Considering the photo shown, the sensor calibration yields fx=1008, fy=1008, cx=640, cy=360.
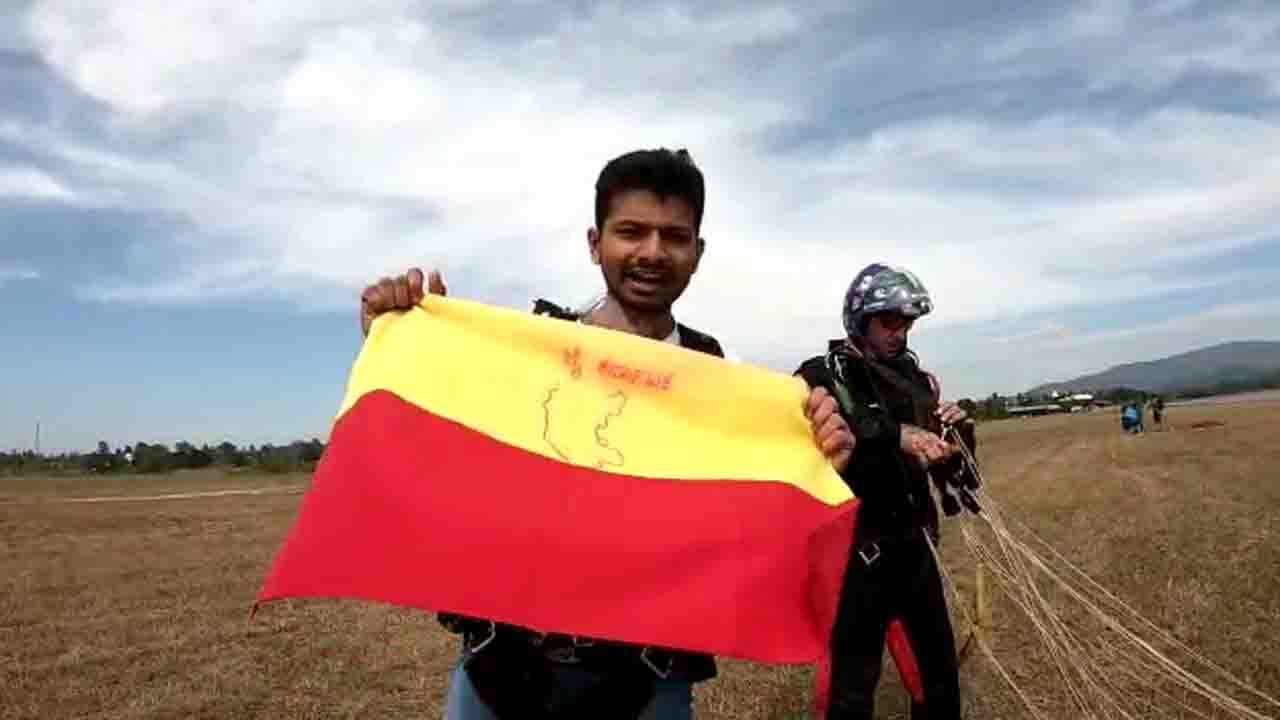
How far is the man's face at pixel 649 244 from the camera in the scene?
287 centimetres

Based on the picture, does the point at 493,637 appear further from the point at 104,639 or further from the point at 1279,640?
the point at 104,639

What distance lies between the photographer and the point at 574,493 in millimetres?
2836

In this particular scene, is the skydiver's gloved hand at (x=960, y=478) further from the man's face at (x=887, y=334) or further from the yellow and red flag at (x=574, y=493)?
the yellow and red flag at (x=574, y=493)

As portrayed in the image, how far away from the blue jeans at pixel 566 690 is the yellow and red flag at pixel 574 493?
145 millimetres

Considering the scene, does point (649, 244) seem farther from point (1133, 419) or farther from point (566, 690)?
point (1133, 419)

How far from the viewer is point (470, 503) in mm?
2732

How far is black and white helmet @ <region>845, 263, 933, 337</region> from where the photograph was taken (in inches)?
Answer: 200

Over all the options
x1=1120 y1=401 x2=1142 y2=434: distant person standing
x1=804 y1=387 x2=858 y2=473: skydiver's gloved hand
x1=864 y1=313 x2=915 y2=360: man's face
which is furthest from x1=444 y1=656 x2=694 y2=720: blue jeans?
x1=1120 y1=401 x2=1142 y2=434: distant person standing

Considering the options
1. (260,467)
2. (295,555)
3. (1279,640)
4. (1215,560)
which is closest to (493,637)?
(295,555)

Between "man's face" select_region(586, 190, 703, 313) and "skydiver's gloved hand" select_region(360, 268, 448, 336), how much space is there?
1.93 ft

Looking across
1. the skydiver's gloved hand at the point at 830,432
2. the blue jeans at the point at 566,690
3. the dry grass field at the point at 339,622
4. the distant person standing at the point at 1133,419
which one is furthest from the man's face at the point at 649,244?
the distant person standing at the point at 1133,419

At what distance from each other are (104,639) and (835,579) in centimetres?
917

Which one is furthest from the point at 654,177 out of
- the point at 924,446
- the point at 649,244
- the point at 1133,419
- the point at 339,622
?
the point at 1133,419

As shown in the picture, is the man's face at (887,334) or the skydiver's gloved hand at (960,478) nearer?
the skydiver's gloved hand at (960,478)
